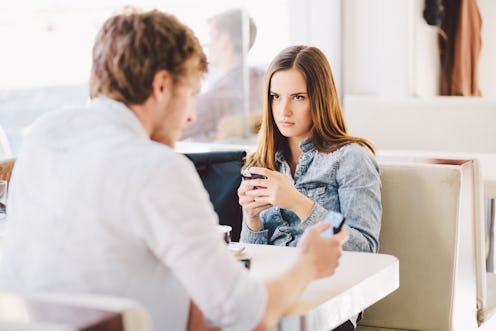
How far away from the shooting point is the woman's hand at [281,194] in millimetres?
2076

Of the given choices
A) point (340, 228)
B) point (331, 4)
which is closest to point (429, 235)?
point (340, 228)

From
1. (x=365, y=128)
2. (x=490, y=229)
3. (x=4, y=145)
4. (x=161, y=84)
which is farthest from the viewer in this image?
(x=365, y=128)

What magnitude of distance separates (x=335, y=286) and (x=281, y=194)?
49 centimetres

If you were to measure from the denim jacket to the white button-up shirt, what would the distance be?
820 mm

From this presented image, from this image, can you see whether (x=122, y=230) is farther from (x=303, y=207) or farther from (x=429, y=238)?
(x=429, y=238)

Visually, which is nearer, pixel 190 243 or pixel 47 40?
pixel 190 243

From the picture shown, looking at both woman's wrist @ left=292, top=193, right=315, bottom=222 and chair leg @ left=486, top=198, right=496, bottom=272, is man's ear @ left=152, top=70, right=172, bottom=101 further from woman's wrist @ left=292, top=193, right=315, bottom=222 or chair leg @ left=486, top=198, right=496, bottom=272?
chair leg @ left=486, top=198, right=496, bottom=272

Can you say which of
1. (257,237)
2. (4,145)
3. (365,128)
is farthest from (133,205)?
(365,128)

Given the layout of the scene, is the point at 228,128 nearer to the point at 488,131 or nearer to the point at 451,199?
the point at 488,131

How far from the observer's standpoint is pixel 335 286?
1623 millimetres

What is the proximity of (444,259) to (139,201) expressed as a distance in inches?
A: 50.7

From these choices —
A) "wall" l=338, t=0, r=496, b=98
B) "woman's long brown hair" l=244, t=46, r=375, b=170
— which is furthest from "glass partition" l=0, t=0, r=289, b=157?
"woman's long brown hair" l=244, t=46, r=375, b=170

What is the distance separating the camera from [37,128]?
1.44 m

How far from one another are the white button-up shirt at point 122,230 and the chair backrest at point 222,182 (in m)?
1.19
